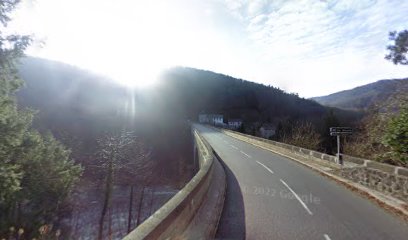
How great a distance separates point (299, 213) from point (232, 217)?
6.46 ft

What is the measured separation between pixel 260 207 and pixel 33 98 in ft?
347

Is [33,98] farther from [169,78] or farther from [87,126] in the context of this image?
[169,78]

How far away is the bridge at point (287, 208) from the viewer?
712cm

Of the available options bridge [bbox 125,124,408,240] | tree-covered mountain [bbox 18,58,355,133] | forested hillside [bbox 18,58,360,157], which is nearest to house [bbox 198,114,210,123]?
tree-covered mountain [bbox 18,58,355,133]

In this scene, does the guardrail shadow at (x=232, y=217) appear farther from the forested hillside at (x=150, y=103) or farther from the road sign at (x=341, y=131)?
the forested hillside at (x=150, y=103)

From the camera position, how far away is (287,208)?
1095 centimetres

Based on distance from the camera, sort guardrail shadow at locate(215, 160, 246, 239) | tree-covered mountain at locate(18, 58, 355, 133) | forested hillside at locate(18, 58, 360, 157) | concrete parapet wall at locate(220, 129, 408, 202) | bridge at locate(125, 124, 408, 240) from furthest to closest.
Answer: tree-covered mountain at locate(18, 58, 355, 133) < forested hillside at locate(18, 58, 360, 157) < concrete parapet wall at locate(220, 129, 408, 202) < guardrail shadow at locate(215, 160, 246, 239) < bridge at locate(125, 124, 408, 240)

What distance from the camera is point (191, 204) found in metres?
7.79

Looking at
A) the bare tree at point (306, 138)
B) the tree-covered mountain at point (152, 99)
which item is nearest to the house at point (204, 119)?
the tree-covered mountain at point (152, 99)

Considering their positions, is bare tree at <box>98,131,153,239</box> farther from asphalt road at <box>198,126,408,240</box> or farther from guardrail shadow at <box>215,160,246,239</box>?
guardrail shadow at <box>215,160,246,239</box>

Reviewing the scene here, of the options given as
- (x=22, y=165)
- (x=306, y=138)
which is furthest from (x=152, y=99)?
(x=22, y=165)

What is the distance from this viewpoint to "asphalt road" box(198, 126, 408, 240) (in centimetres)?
839

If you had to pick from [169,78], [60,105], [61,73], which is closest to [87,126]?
[60,105]

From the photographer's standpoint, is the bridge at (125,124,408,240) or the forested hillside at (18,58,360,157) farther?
the forested hillside at (18,58,360,157)
